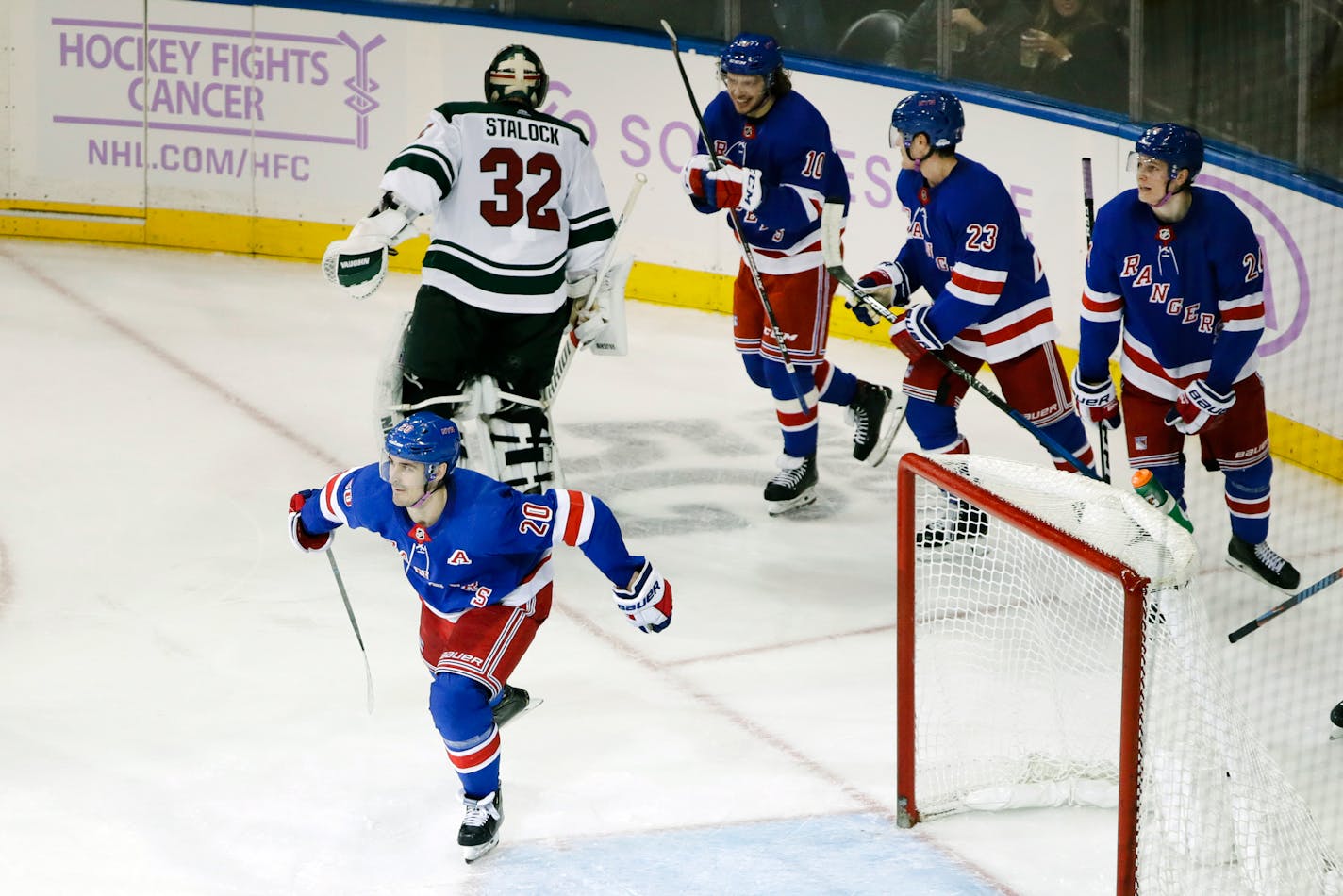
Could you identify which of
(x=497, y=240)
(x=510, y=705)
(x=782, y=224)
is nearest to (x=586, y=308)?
(x=497, y=240)

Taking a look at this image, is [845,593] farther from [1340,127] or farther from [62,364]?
[62,364]

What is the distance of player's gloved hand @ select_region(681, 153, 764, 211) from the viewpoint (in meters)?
5.23

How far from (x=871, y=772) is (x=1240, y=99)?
9.35 ft

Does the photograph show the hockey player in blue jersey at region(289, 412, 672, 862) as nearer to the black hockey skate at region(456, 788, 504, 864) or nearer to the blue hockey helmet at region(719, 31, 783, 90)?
the black hockey skate at region(456, 788, 504, 864)

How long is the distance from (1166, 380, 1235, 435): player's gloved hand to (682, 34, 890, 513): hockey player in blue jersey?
3.83 feet

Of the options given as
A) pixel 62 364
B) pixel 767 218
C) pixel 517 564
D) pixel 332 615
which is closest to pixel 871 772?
pixel 517 564

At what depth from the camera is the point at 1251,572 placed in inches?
200

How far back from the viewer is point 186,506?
557 centimetres

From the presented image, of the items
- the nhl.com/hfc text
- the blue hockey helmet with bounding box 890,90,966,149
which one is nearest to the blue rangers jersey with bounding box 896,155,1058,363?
the blue hockey helmet with bounding box 890,90,966,149

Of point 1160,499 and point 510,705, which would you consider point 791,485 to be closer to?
point 1160,499

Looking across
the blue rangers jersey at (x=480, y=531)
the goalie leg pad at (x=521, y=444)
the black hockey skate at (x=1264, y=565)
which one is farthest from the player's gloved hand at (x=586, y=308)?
the black hockey skate at (x=1264, y=565)

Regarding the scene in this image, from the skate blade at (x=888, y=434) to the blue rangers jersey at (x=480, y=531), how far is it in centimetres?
219

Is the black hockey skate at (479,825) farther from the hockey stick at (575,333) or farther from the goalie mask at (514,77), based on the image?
the goalie mask at (514,77)

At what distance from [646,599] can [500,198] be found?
1.64m
